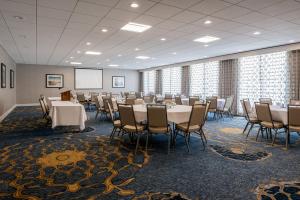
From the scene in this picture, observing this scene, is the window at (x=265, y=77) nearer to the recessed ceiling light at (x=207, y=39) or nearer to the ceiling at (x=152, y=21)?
the ceiling at (x=152, y=21)

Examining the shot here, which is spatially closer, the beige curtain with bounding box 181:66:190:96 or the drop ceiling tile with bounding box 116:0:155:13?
the drop ceiling tile with bounding box 116:0:155:13

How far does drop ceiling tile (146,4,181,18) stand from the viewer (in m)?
4.22

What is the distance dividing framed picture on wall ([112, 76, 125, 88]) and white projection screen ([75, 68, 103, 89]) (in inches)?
45.2

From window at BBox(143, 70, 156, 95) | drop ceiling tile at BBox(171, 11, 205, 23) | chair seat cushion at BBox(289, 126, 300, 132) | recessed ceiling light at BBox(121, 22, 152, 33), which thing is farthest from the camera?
window at BBox(143, 70, 156, 95)

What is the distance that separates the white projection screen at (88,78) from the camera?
16.6 m

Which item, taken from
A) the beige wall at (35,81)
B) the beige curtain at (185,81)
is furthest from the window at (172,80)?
the beige wall at (35,81)

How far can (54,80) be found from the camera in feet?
52.1

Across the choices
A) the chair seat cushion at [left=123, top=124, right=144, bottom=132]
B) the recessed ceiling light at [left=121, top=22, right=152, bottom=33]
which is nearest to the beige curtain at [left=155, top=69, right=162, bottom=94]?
the recessed ceiling light at [left=121, top=22, right=152, bottom=33]

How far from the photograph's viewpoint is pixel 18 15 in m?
4.73

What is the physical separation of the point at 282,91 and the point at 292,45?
1824mm

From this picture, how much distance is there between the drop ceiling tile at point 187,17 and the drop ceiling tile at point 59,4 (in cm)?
219

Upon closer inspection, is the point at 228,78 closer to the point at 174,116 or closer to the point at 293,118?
the point at 293,118

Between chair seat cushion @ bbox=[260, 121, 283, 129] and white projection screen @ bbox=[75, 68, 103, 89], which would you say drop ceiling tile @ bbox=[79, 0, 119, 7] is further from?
white projection screen @ bbox=[75, 68, 103, 89]

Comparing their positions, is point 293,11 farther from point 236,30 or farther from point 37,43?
point 37,43
